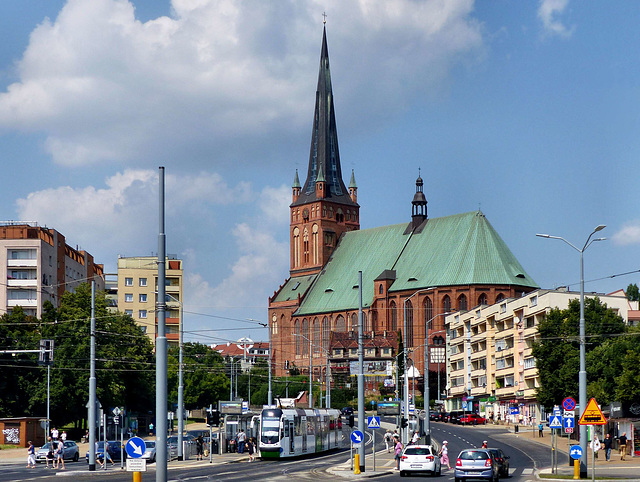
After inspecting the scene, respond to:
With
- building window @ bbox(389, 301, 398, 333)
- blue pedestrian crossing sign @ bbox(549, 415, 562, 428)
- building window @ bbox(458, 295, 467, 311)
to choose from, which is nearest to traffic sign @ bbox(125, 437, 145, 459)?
blue pedestrian crossing sign @ bbox(549, 415, 562, 428)

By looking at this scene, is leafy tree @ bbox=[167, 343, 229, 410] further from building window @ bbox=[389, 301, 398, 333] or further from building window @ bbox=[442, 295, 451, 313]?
building window @ bbox=[442, 295, 451, 313]

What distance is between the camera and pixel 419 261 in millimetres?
154125

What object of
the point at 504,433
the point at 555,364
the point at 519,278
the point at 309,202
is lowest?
the point at 504,433

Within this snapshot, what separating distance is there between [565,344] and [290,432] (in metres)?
28.8

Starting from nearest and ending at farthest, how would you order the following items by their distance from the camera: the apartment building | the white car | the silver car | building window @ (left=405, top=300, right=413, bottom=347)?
1. the silver car
2. the white car
3. the apartment building
4. building window @ (left=405, top=300, right=413, bottom=347)

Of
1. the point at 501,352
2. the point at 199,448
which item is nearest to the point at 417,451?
the point at 199,448

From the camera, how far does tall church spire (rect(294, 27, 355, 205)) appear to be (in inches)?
6703

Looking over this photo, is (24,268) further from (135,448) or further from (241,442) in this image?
(135,448)

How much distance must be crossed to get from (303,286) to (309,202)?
13797 mm

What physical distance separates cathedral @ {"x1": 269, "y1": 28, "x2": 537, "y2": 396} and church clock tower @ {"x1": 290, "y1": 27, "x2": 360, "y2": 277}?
0.16 metres

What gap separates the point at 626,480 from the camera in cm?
3778

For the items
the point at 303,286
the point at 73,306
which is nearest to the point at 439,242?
the point at 303,286

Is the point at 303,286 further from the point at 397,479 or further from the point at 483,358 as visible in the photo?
the point at 397,479

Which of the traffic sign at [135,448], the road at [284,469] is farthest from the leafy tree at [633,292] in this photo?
the traffic sign at [135,448]
